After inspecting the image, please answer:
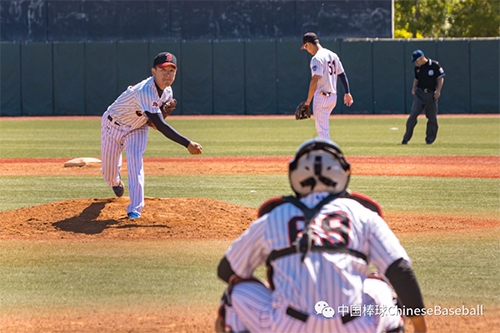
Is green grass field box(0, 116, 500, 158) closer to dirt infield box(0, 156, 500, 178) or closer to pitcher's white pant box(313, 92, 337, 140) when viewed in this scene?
dirt infield box(0, 156, 500, 178)

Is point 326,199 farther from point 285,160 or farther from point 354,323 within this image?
point 285,160

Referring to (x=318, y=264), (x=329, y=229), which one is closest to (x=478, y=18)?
(x=329, y=229)

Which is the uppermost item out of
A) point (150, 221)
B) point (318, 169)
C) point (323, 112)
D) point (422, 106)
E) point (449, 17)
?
point (449, 17)

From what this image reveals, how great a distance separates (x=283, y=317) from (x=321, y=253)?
33 centimetres

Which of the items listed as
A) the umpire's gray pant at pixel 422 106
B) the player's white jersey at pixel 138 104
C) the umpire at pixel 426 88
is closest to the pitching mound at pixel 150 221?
the player's white jersey at pixel 138 104

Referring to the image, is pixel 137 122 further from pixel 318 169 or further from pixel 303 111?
pixel 318 169

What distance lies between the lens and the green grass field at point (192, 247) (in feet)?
16.7

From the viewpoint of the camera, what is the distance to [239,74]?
32.3 meters

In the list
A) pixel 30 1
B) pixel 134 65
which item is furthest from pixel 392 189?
pixel 30 1

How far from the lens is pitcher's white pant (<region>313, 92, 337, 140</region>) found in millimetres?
11789

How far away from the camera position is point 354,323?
2908 millimetres

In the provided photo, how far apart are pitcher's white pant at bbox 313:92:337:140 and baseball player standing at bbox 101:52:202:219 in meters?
4.47

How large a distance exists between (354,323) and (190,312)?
6.50 ft

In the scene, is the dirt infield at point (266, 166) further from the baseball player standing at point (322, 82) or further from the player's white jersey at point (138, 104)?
the player's white jersey at point (138, 104)
